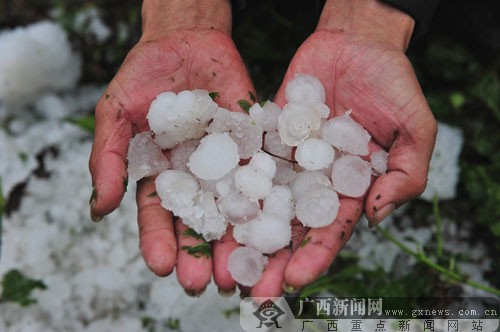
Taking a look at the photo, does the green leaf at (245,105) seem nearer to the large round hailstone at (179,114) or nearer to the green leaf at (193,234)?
the large round hailstone at (179,114)

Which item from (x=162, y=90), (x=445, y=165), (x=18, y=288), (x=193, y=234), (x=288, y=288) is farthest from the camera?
(x=445, y=165)

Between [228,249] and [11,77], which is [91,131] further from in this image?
[228,249]

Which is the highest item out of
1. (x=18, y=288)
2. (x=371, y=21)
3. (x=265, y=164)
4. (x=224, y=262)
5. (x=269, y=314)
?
(x=371, y=21)

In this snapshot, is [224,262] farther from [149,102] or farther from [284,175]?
[149,102]

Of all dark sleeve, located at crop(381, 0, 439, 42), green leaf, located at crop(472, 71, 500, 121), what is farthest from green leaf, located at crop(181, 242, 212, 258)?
green leaf, located at crop(472, 71, 500, 121)

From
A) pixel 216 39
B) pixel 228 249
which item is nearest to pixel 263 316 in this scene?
pixel 228 249

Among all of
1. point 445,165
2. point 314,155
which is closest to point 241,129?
point 314,155
